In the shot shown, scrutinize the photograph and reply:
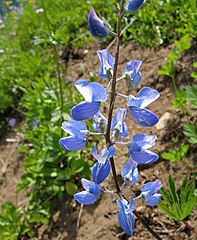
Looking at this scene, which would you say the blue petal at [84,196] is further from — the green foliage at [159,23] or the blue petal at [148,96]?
the green foliage at [159,23]

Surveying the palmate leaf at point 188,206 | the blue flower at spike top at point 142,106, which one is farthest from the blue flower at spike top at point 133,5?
the palmate leaf at point 188,206

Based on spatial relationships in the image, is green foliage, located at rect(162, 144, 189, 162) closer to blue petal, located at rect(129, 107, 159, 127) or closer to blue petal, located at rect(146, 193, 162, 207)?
blue petal, located at rect(146, 193, 162, 207)

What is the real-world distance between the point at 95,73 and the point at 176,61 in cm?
89

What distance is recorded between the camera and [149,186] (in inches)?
57.9

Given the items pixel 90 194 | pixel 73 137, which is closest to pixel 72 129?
pixel 73 137

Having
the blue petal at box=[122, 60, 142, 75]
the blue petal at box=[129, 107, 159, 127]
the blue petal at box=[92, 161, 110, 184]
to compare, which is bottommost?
the blue petal at box=[92, 161, 110, 184]

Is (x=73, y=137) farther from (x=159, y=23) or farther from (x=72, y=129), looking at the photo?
(x=159, y=23)

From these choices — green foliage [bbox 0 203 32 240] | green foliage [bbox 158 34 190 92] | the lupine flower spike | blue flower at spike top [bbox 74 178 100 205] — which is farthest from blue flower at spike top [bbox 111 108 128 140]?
green foliage [bbox 0 203 32 240]

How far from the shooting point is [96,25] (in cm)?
131

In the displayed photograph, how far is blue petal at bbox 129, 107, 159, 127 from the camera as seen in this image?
4.18ft

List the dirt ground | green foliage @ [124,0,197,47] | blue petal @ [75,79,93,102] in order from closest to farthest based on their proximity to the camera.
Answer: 1. blue petal @ [75,79,93,102]
2. the dirt ground
3. green foliage @ [124,0,197,47]

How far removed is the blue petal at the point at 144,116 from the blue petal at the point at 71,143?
0.76 feet

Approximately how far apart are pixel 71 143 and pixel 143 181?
45.7 inches

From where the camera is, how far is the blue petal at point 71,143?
4.53ft
